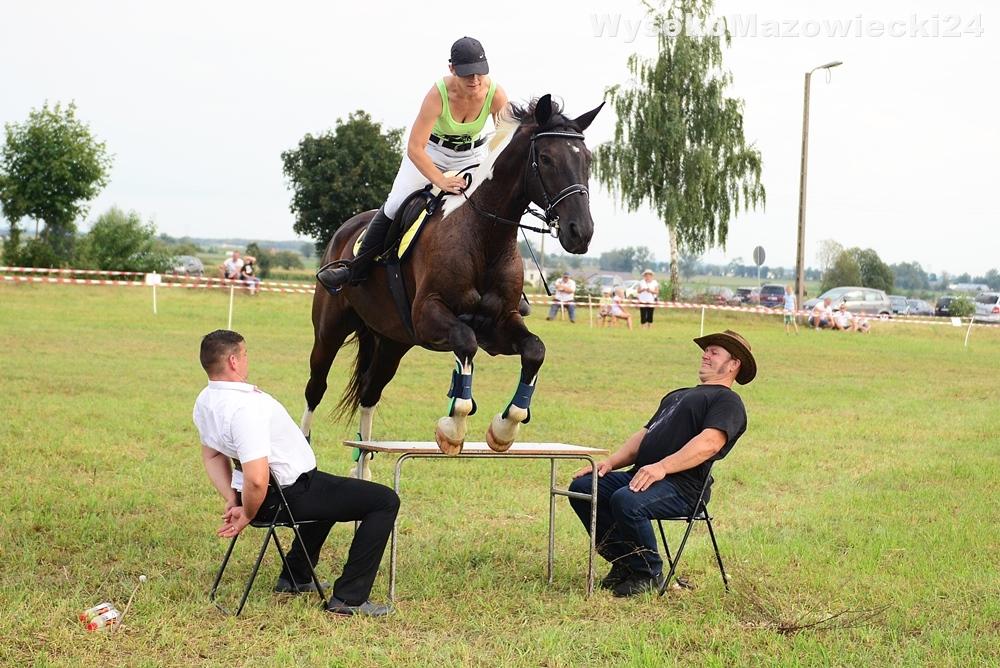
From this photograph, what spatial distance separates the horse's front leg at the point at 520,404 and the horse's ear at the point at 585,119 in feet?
3.72

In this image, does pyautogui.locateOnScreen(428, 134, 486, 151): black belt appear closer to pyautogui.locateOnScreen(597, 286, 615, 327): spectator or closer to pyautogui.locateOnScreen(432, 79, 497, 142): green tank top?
pyautogui.locateOnScreen(432, 79, 497, 142): green tank top

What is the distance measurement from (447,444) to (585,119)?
1927 millimetres

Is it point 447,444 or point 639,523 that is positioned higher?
point 447,444

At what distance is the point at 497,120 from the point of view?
6359 millimetres

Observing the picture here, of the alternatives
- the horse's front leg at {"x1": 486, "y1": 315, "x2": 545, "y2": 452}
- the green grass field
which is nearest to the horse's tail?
the green grass field

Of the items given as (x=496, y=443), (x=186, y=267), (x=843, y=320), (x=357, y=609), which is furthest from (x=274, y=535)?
(x=186, y=267)

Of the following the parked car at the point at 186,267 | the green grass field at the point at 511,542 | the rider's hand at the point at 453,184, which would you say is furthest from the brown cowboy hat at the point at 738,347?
the parked car at the point at 186,267

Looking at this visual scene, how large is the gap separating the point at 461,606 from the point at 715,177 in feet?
135

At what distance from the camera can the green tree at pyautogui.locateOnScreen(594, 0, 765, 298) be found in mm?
44750

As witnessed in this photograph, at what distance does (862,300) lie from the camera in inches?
1693

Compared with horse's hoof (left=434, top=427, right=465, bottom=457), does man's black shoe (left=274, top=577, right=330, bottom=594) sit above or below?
below

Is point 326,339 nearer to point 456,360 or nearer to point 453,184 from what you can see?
point 453,184

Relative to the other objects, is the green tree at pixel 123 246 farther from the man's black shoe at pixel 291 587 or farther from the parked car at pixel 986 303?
the man's black shoe at pixel 291 587

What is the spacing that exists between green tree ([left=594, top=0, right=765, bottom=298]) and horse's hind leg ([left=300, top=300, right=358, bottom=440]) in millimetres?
37017
